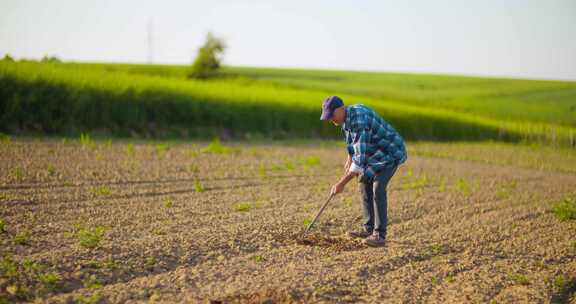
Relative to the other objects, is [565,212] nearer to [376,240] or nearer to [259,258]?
[376,240]

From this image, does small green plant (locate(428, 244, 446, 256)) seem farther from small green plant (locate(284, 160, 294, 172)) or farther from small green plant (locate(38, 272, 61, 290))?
small green plant (locate(284, 160, 294, 172))

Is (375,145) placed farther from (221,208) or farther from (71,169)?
(71,169)

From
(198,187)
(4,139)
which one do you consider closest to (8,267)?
(198,187)

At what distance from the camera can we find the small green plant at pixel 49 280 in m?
5.09

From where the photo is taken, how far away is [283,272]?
5.86 meters

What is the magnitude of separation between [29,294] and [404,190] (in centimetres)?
773

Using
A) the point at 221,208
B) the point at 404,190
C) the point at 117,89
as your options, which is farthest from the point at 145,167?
the point at 117,89

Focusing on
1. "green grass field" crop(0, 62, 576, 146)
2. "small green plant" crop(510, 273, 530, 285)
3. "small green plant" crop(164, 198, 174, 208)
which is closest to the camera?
"small green plant" crop(510, 273, 530, 285)

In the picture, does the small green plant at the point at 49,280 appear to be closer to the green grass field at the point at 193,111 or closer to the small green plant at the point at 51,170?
the small green plant at the point at 51,170

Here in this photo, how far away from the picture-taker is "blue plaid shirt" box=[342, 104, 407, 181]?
252 inches

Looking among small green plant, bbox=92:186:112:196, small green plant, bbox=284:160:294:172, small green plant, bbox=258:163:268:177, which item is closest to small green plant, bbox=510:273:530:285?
small green plant, bbox=92:186:112:196

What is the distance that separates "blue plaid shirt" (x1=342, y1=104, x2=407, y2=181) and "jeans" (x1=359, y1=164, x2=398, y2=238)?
0.09m

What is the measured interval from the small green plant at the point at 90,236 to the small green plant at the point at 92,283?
0.84m

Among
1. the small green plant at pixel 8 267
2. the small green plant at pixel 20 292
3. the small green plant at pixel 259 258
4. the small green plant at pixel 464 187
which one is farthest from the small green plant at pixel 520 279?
the small green plant at pixel 464 187
